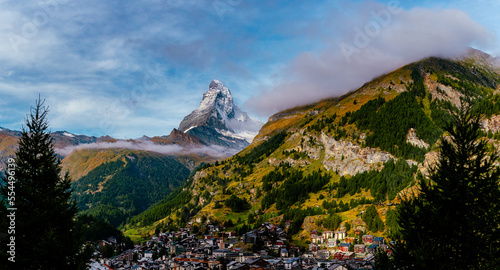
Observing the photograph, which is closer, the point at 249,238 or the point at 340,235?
the point at 340,235

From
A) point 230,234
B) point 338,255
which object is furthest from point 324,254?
point 230,234

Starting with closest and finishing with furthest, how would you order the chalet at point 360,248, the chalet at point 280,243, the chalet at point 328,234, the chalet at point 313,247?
the chalet at point 360,248, the chalet at point 313,247, the chalet at point 280,243, the chalet at point 328,234

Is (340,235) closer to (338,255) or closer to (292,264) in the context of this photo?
(338,255)

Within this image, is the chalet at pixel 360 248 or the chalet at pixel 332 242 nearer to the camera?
the chalet at pixel 360 248

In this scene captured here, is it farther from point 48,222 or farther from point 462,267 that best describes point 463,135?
point 48,222

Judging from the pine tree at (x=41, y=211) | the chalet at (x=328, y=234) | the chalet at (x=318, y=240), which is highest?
the pine tree at (x=41, y=211)

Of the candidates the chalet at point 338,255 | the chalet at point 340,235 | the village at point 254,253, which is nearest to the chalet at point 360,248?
the village at point 254,253

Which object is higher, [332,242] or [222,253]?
[332,242]

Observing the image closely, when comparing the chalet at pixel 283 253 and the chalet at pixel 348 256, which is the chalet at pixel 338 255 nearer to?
the chalet at pixel 348 256
